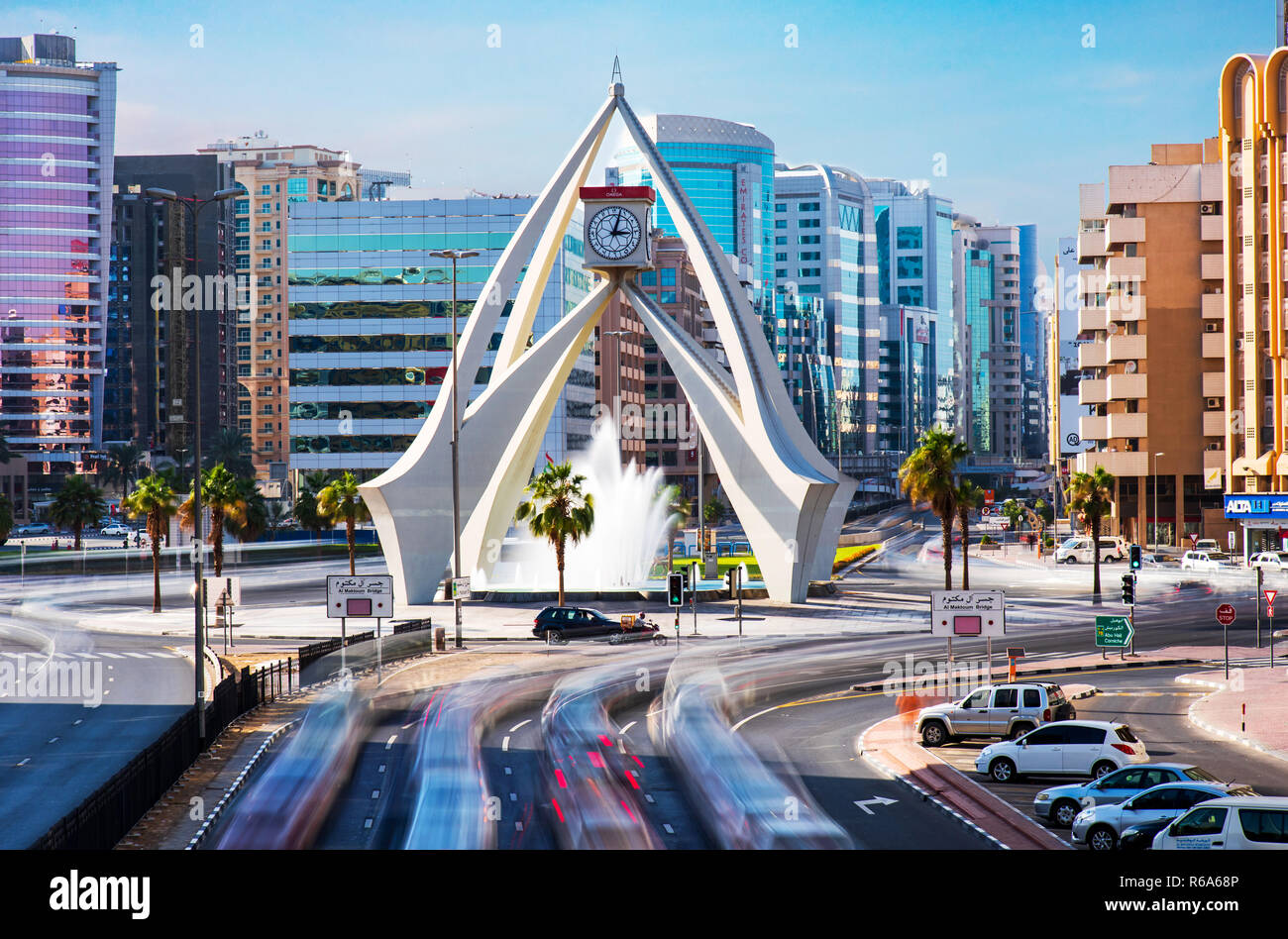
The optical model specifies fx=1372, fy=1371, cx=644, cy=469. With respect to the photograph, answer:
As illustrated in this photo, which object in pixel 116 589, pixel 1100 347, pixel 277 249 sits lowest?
pixel 116 589

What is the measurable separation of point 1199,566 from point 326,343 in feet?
239

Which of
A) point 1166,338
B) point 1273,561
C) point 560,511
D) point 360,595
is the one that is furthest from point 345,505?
point 1166,338

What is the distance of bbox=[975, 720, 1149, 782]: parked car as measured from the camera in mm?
23406

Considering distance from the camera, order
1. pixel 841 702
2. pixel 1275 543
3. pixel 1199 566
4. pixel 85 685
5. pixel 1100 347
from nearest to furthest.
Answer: pixel 841 702 < pixel 85 685 < pixel 1199 566 < pixel 1275 543 < pixel 1100 347

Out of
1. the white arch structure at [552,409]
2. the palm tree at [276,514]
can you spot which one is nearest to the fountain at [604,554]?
the white arch structure at [552,409]

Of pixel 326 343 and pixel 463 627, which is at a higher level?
pixel 326 343

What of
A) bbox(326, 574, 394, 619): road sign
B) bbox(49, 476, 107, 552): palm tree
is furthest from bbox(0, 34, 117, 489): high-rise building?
bbox(326, 574, 394, 619): road sign

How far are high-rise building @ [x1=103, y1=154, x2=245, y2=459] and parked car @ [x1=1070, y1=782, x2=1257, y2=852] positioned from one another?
6566 inches

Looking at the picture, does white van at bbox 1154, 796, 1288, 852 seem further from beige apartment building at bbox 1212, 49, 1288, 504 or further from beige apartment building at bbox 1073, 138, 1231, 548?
beige apartment building at bbox 1073, 138, 1231, 548

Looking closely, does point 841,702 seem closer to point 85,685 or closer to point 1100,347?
point 85,685

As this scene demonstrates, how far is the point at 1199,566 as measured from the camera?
7819 cm

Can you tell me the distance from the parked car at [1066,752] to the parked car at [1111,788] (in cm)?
298

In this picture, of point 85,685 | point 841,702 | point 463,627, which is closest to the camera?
point 841,702
